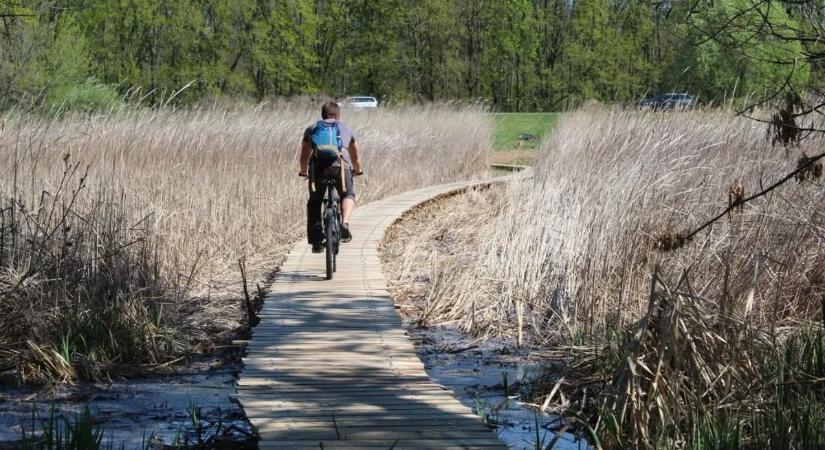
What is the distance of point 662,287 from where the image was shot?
555 centimetres

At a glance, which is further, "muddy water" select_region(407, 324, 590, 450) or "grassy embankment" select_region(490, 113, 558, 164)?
"grassy embankment" select_region(490, 113, 558, 164)

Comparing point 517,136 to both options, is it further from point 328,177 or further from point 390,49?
point 328,177

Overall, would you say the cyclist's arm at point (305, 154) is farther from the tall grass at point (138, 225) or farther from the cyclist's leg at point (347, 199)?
the tall grass at point (138, 225)

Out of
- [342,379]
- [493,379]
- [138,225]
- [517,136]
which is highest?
[138,225]

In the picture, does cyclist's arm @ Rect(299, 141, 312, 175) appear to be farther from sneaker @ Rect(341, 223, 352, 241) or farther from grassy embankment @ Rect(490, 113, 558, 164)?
grassy embankment @ Rect(490, 113, 558, 164)

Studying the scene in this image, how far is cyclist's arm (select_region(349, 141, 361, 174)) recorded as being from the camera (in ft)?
30.2

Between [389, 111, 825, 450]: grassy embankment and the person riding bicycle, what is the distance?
93 centimetres

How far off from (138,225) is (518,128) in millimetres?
28339

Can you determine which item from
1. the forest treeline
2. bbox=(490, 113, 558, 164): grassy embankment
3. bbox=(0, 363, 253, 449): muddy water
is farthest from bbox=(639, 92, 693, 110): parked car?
the forest treeline

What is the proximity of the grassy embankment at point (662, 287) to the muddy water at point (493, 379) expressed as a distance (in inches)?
5.8

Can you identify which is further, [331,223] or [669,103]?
[669,103]

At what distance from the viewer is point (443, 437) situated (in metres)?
4.52

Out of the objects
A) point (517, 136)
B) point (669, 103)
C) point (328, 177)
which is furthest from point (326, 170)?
point (517, 136)

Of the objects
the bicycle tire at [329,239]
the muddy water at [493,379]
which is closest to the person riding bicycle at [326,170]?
the bicycle tire at [329,239]
